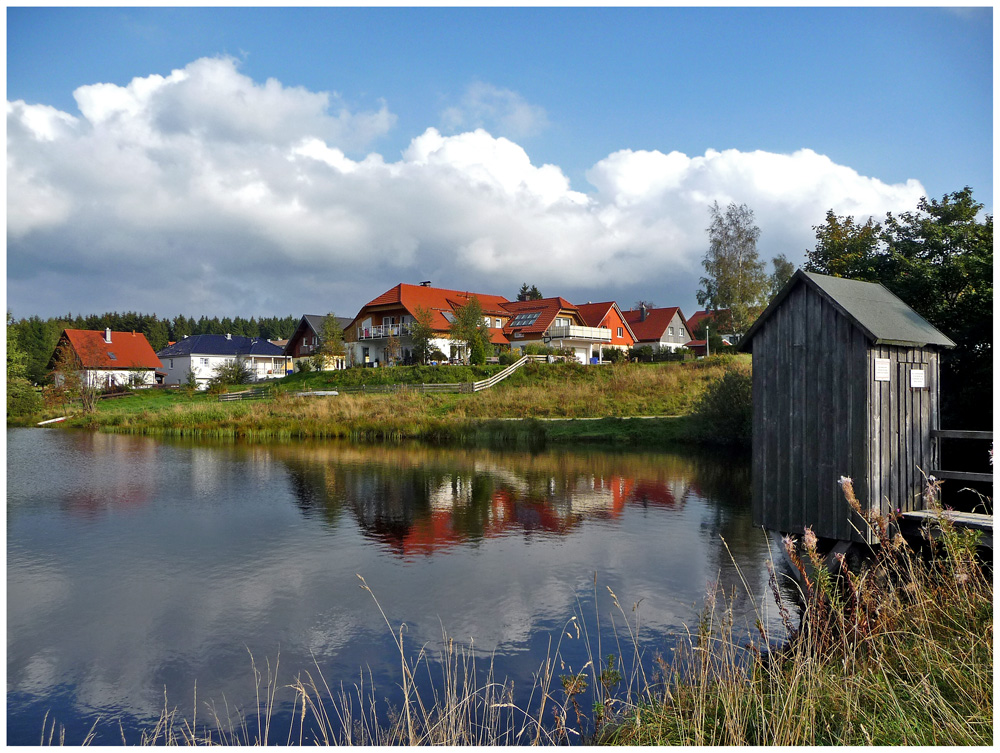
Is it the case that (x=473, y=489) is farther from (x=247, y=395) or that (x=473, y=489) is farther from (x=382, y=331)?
(x=382, y=331)

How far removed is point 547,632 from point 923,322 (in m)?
6.58

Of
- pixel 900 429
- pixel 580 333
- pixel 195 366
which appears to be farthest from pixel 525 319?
pixel 900 429

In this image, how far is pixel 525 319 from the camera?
61.8 metres

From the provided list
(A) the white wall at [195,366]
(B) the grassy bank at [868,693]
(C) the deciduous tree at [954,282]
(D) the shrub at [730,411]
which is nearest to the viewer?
(B) the grassy bank at [868,693]

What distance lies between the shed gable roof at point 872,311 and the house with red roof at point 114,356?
178 ft

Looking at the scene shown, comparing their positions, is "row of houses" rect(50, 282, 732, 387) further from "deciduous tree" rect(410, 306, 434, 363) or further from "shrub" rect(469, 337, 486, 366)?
"shrub" rect(469, 337, 486, 366)

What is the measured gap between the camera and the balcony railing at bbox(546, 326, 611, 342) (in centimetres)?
5675

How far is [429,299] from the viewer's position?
60281 mm

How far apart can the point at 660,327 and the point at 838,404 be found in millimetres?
61211

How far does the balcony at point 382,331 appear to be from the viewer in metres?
56.3

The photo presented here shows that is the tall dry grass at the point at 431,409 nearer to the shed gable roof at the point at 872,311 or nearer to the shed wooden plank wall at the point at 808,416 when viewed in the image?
the shed wooden plank wall at the point at 808,416

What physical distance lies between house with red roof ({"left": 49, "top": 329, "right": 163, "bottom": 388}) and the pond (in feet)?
125

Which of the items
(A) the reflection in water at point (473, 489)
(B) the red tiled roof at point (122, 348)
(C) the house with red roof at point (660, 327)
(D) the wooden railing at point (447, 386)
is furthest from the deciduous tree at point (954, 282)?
(B) the red tiled roof at point (122, 348)

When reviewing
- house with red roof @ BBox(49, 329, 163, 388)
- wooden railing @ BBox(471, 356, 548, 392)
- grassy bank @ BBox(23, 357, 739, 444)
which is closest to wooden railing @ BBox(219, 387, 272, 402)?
grassy bank @ BBox(23, 357, 739, 444)
